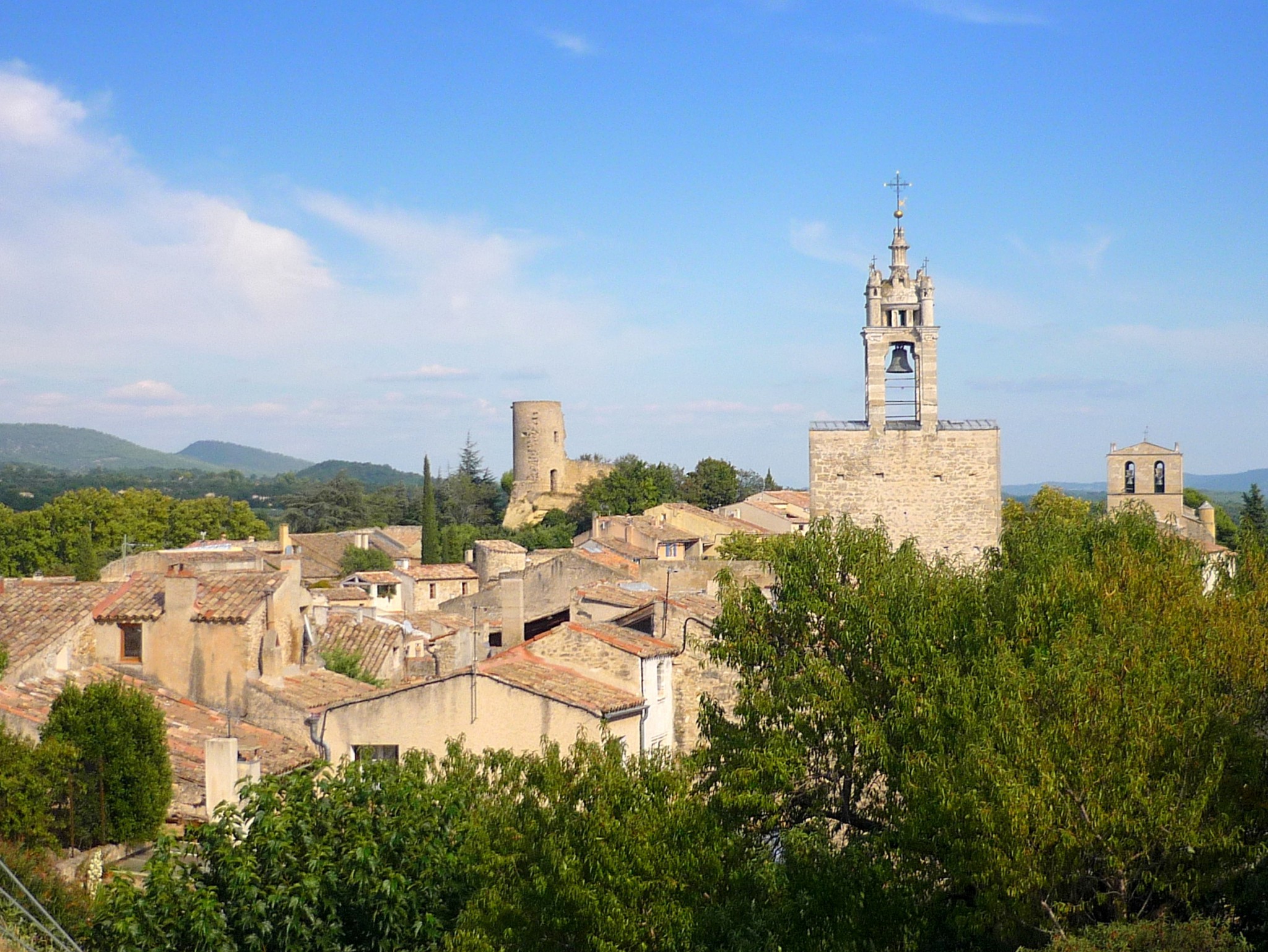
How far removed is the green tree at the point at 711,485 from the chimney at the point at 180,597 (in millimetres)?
59754

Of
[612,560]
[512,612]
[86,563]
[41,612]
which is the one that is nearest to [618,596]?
[512,612]

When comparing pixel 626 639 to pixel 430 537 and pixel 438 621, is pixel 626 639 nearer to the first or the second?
pixel 438 621

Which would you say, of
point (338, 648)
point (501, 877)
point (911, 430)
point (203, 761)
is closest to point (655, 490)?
point (911, 430)

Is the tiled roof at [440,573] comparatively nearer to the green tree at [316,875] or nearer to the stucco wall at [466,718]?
the stucco wall at [466,718]

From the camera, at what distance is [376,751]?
59.2 ft

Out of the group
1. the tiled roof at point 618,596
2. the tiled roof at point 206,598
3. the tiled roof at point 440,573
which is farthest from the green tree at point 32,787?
the tiled roof at point 440,573

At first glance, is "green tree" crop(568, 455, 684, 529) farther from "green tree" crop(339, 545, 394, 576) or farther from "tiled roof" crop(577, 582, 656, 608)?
"tiled roof" crop(577, 582, 656, 608)

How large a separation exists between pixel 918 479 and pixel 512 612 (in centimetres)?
1104

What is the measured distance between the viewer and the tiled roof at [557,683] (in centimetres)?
1753

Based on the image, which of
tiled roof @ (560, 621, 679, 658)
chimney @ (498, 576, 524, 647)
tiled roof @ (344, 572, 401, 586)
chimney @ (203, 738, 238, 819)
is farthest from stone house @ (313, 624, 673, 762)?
tiled roof @ (344, 572, 401, 586)

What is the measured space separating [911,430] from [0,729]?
21378 millimetres

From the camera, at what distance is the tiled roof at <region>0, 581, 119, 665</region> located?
19.5 m

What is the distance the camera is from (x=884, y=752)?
12.4 metres

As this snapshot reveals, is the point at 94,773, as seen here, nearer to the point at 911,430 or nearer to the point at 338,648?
the point at 338,648
